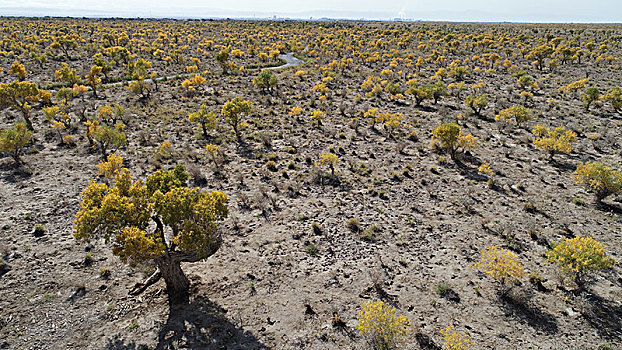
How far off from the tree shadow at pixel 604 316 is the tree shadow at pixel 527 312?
141 cm

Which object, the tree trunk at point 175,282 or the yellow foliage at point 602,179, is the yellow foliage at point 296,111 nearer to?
the tree trunk at point 175,282

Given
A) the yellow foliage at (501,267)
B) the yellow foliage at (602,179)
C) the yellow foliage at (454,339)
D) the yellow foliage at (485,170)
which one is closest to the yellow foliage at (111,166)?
the yellow foliage at (454,339)

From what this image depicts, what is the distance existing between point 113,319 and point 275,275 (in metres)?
6.79

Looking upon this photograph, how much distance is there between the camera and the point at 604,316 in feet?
41.3

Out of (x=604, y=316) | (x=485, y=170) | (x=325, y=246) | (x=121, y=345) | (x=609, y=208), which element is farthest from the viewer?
(x=485, y=170)

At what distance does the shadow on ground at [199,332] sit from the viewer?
11734mm

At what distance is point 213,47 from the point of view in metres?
83.2

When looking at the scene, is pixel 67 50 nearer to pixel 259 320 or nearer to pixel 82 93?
pixel 82 93

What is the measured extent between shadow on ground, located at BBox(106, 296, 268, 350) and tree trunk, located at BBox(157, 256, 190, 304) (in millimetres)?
401

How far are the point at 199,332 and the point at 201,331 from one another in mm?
77

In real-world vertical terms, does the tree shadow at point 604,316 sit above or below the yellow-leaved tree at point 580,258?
below

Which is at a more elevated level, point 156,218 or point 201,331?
point 156,218

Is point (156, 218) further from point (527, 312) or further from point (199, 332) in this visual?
point (527, 312)

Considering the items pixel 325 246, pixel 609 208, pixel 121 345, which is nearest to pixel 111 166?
pixel 121 345
